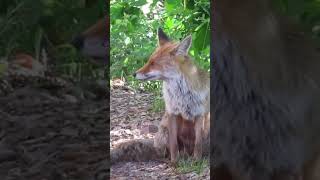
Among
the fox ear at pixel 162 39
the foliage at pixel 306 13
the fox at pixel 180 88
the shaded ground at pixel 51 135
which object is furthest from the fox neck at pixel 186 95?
the foliage at pixel 306 13

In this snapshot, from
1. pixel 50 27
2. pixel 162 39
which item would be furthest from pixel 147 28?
pixel 50 27

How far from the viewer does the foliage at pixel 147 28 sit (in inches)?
69.2

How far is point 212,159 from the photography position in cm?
181

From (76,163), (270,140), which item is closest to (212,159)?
(270,140)

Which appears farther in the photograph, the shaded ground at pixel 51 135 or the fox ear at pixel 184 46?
the fox ear at pixel 184 46

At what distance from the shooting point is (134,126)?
5.96 feet

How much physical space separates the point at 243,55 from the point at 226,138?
28 centimetres

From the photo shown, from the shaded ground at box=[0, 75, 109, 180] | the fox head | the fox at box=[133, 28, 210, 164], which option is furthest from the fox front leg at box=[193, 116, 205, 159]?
the shaded ground at box=[0, 75, 109, 180]

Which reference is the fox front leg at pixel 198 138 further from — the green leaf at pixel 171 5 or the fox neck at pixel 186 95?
the green leaf at pixel 171 5

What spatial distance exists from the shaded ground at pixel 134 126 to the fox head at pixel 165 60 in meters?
0.07

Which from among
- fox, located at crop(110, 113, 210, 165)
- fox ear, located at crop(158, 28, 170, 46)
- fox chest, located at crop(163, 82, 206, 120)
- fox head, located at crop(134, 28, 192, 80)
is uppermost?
fox ear, located at crop(158, 28, 170, 46)

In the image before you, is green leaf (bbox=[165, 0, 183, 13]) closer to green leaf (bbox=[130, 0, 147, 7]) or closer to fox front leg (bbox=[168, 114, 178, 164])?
green leaf (bbox=[130, 0, 147, 7])

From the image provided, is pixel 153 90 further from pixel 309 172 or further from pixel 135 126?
pixel 309 172

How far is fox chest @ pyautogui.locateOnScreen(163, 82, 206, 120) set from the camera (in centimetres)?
180
